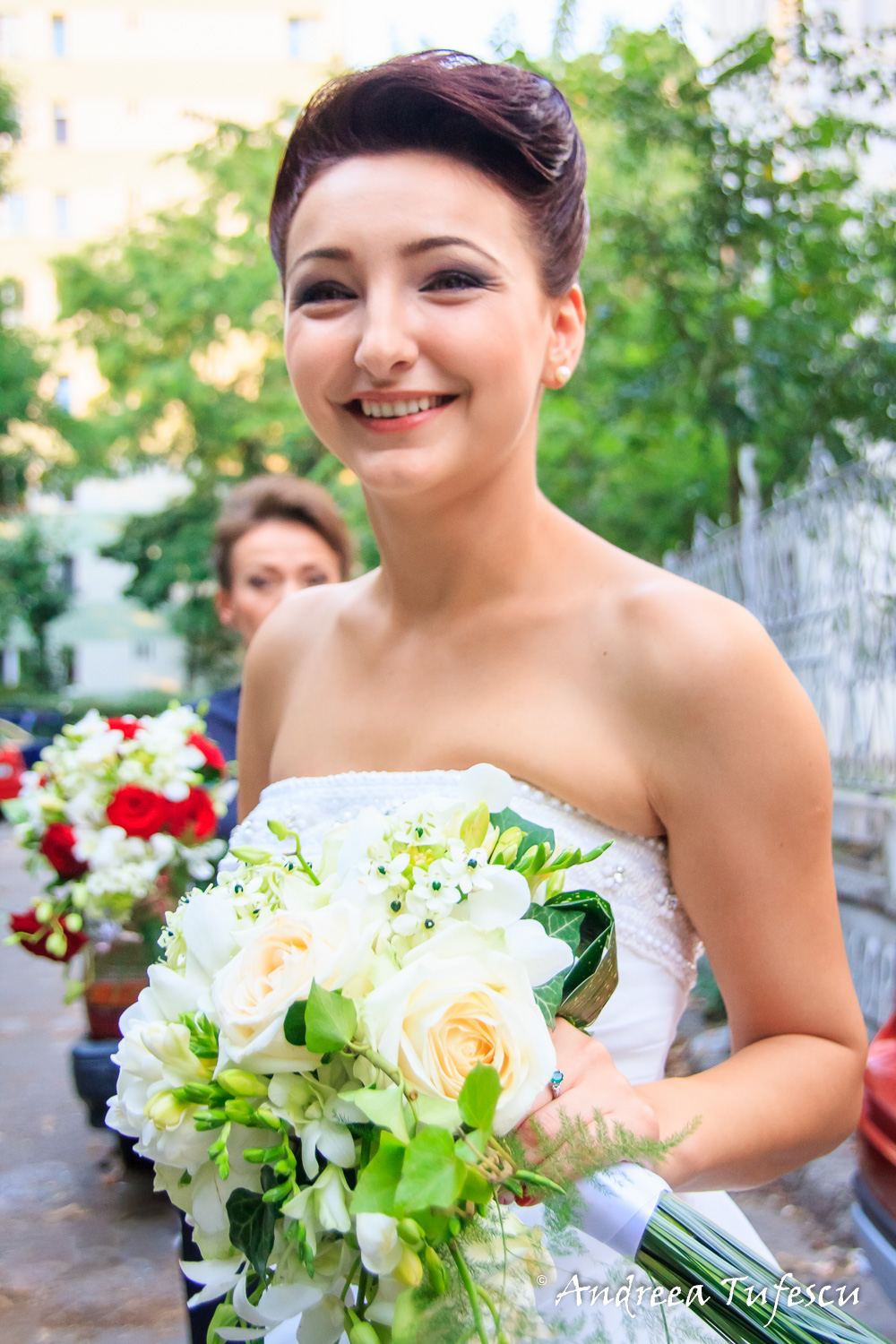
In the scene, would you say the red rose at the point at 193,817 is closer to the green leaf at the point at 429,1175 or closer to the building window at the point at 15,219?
the green leaf at the point at 429,1175

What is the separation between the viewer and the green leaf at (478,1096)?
971 millimetres

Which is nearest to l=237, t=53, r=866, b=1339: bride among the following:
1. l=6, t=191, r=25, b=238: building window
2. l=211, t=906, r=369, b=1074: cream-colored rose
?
l=211, t=906, r=369, b=1074: cream-colored rose

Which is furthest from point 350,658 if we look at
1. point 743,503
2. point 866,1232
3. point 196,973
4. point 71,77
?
point 71,77

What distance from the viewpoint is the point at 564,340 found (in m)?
1.79

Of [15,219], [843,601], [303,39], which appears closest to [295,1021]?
[843,601]

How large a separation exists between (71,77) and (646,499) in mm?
37528

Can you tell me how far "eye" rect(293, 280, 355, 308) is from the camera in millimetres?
1642

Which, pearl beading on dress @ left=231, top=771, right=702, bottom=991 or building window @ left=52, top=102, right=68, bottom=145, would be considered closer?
pearl beading on dress @ left=231, top=771, right=702, bottom=991

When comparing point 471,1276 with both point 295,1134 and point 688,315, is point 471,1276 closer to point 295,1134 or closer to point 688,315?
point 295,1134

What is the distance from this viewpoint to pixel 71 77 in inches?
1521

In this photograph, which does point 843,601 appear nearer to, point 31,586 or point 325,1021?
point 325,1021

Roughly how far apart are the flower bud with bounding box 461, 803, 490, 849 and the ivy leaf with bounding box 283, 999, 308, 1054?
240 mm

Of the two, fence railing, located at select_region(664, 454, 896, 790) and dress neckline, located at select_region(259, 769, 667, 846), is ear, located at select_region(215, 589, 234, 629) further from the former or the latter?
dress neckline, located at select_region(259, 769, 667, 846)

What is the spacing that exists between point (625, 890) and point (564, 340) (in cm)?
83
